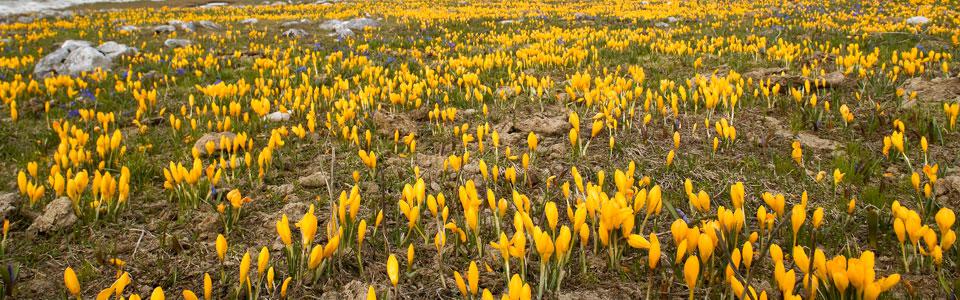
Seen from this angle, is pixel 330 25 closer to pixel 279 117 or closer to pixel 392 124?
pixel 279 117

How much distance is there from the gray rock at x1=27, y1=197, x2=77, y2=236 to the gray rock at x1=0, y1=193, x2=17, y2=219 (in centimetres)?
19

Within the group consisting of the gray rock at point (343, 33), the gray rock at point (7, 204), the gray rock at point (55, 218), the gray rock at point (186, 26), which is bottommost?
the gray rock at point (55, 218)

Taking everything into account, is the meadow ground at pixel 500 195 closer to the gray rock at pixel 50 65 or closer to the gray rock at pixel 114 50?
the gray rock at pixel 50 65

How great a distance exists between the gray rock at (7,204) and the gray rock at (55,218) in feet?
0.62

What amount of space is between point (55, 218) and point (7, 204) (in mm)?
422

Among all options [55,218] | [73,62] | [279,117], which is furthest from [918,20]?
[73,62]

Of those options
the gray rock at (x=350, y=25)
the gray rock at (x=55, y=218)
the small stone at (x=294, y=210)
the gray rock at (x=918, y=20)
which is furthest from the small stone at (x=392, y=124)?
the gray rock at (x=918, y=20)

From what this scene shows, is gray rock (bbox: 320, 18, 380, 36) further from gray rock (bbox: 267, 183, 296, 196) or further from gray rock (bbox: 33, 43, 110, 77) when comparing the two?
gray rock (bbox: 267, 183, 296, 196)

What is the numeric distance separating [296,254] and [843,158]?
4063mm

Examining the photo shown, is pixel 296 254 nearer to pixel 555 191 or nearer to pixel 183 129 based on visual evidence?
pixel 555 191

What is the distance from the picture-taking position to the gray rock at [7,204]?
126 inches

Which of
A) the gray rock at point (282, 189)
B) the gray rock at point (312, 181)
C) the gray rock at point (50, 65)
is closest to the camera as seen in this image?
the gray rock at point (282, 189)

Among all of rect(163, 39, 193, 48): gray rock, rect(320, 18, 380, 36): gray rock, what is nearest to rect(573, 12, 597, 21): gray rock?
rect(320, 18, 380, 36): gray rock

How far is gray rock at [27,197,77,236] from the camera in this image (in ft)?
10.3
